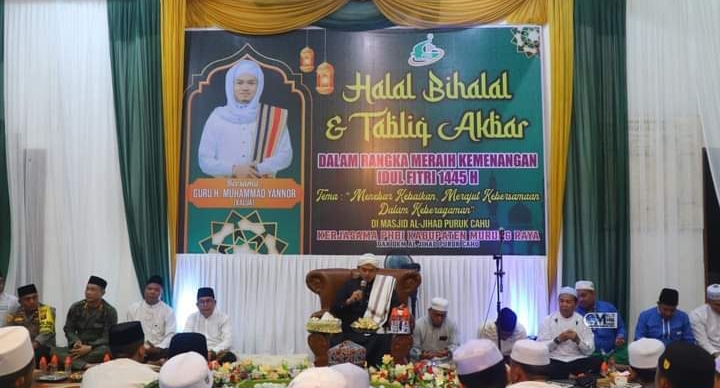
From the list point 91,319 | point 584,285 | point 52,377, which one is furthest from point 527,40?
point 52,377

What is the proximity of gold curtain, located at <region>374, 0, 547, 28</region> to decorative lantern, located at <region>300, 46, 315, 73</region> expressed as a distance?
85 cm

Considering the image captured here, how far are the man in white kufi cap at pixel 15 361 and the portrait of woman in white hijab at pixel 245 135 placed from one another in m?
5.19

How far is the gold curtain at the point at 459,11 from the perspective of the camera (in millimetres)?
7234

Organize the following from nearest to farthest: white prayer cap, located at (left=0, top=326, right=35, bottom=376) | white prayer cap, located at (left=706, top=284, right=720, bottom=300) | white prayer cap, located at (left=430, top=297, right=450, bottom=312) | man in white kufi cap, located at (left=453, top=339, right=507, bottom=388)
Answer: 1. white prayer cap, located at (left=0, top=326, right=35, bottom=376)
2. man in white kufi cap, located at (left=453, top=339, right=507, bottom=388)
3. white prayer cap, located at (left=706, top=284, right=720, bottom=300)
4. white prayer cap, located at (left=430, top=297, right=450, bottom=312)

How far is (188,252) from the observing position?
735cm

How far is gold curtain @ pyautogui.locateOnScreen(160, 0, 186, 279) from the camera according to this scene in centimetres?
732

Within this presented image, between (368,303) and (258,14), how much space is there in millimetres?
3200

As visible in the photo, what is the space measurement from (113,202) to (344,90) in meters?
2.66

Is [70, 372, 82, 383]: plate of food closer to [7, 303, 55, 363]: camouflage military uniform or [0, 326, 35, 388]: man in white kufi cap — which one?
[7, 303, 55, 363]: camouflage military uniform

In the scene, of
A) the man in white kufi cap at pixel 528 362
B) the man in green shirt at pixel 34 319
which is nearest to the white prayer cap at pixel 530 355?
the man in white kufi cap at pixel 528 362

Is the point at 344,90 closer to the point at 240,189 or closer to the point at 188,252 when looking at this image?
the point at 240,189

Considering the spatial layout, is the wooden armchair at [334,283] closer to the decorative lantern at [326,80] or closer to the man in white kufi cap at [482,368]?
the decorative lantern at [326,80]

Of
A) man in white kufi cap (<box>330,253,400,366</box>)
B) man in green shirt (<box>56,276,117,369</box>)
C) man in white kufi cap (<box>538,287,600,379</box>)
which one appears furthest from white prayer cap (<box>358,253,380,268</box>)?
man in green shirt (<box>56,276,117,369</box>)

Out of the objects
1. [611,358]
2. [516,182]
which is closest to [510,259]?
[516,182]
